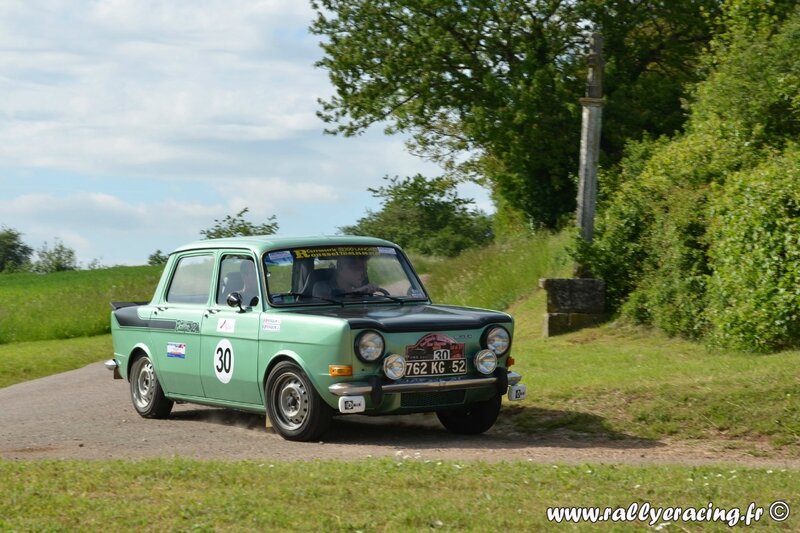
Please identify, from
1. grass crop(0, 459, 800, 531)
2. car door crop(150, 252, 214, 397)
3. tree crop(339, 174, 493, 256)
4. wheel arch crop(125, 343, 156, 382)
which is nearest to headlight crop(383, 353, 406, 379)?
grass crop(0, 459, 800, 531)

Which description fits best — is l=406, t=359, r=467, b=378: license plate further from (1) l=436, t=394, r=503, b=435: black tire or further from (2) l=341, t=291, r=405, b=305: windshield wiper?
(2) l=341, t=291, r=405, b=305: windshield wiper

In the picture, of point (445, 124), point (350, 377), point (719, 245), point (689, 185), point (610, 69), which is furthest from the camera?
point (445, 124)

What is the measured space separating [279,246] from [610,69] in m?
23.1

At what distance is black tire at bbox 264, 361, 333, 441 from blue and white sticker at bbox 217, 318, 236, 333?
847 millimetres

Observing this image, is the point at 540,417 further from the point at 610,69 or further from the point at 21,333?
the point at 21,333

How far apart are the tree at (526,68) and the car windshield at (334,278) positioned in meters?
21.3

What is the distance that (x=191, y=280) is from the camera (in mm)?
13141

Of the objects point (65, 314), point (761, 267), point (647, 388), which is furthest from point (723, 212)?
point (65, 314)

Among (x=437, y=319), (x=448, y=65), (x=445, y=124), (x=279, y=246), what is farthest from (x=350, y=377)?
(x=445, y=124)

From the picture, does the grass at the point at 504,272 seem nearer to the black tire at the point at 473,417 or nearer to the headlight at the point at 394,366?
the black tire at the point at 473,417

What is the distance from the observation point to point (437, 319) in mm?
10992

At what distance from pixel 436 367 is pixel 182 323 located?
10.4 feet

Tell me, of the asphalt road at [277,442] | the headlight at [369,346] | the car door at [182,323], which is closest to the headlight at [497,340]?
the asphalt road at [277,442]

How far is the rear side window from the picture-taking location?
12.8 m
